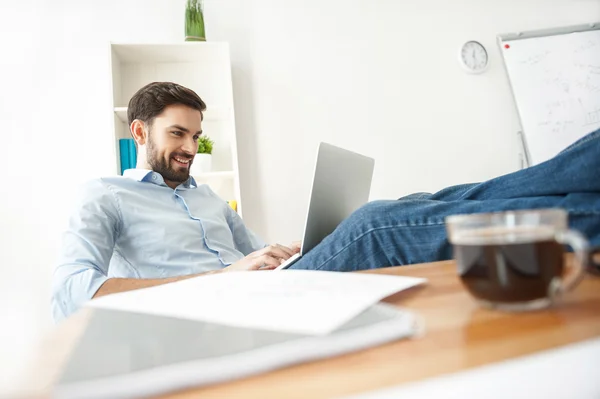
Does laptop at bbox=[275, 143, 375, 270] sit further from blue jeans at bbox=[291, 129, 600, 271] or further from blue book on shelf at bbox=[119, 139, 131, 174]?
blue book on shelf at bbox=[119, 139, 131, 174]

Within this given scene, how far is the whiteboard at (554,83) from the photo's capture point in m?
3.04

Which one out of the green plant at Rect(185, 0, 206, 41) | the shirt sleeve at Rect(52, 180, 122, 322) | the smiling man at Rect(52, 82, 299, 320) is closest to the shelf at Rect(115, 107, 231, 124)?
the green plant at Rect(185, 0, 206, 41)

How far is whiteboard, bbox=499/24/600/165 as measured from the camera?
3.04 meters

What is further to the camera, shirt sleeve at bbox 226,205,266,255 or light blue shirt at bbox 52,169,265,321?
shirt sleeve at bbox 226,205,266,255

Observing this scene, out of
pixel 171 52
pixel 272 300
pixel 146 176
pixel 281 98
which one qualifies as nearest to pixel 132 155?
pixel 171 52

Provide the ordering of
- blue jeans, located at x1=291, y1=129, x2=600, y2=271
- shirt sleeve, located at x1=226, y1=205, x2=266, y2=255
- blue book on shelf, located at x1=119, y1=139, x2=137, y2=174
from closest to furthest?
1. blue jeans, located at x1=291, y1=129, x2=600, y2=271
2. shirt sleeve, located at x1=226, y1=205, x2=266, y2=255
3. blue book on shelf, located at x1=119, y1=139, x2=137, y2=174

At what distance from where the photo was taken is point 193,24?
268cm

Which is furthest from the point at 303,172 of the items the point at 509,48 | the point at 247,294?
the point at 247,294

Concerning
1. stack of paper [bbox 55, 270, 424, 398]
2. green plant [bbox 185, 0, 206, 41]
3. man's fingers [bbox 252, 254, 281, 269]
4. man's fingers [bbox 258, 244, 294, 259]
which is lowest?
man's fingers [bbox 252, 254, 281, 269]

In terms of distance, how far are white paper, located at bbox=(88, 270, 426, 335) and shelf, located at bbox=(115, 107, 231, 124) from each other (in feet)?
7.15

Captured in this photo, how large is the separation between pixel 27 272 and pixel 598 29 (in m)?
3.79

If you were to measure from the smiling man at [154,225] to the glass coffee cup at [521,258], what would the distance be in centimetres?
89

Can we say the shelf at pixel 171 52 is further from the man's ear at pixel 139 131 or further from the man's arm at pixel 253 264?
the man's arm at pixel 253 264

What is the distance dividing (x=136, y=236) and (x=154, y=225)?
7 centimetres
